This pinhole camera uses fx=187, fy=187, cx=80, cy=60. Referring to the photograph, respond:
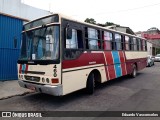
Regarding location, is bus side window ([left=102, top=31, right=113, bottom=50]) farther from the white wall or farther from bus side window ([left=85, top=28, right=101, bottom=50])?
the white wall

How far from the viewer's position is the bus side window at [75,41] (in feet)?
20.7

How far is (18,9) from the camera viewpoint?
11.7 m

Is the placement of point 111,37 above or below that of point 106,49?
above

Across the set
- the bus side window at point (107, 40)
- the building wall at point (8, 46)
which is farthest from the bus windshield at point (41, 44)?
the building wall at point (8, 46)

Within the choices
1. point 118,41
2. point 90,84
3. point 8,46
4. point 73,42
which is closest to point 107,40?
point 118,41

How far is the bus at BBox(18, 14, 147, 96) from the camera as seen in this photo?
5816mm

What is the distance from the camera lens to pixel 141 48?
14.0m

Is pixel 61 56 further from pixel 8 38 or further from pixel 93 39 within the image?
pixel 8 38

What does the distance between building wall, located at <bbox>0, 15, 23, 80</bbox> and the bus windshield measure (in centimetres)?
345

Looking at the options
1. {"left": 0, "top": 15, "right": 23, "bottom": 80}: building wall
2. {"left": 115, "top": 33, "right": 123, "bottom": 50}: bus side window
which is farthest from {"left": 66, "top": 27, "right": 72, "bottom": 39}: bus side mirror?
{"left": 0, "top": 15, "right": 23, "bottom": 80}: building wall

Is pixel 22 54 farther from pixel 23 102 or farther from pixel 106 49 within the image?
pixel 106 49

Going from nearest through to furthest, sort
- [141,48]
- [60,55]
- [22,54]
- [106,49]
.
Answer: [60,55] < [22,54] < [106,49] < [141,48]

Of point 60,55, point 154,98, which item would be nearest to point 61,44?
point 60,55

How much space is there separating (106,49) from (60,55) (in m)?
3.56
